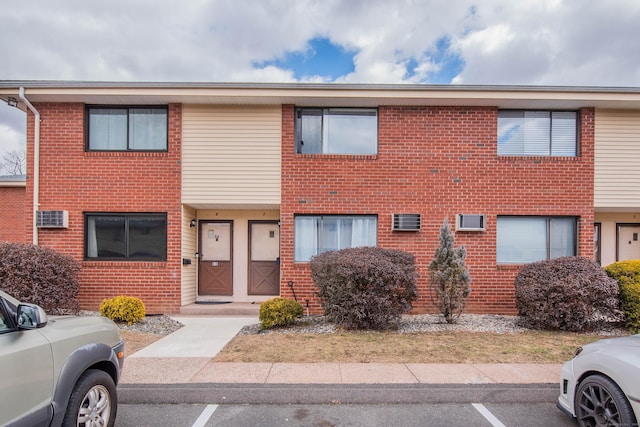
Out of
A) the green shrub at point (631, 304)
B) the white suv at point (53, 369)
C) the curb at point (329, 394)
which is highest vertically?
the white suv at point (53, 369)

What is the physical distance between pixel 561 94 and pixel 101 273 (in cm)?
1135

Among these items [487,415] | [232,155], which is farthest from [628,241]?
[232,155]

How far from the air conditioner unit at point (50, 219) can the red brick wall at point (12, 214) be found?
24.7 feet

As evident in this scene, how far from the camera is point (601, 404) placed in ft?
10.4

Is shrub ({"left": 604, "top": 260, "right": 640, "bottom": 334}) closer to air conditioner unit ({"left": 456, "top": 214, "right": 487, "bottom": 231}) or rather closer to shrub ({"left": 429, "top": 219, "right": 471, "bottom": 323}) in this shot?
air conditioner unit ({"left": 456, "top": 214, "right": 487, "bottom": 231})

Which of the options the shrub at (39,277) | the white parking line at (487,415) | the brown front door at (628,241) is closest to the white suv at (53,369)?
the white parking line at (487,415)

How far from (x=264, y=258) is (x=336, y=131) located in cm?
380

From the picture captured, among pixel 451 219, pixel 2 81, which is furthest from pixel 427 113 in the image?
pixel 2 81

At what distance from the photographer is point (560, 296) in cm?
696

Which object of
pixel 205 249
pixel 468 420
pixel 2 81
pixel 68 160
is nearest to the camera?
pixel 468 420

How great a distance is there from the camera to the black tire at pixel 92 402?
2.86 metres

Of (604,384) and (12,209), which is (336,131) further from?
(12,209)

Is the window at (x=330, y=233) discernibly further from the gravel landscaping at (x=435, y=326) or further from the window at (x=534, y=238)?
the window at (x=534, y=238)

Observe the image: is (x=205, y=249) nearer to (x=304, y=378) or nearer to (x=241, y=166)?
(x=241, y=166)
